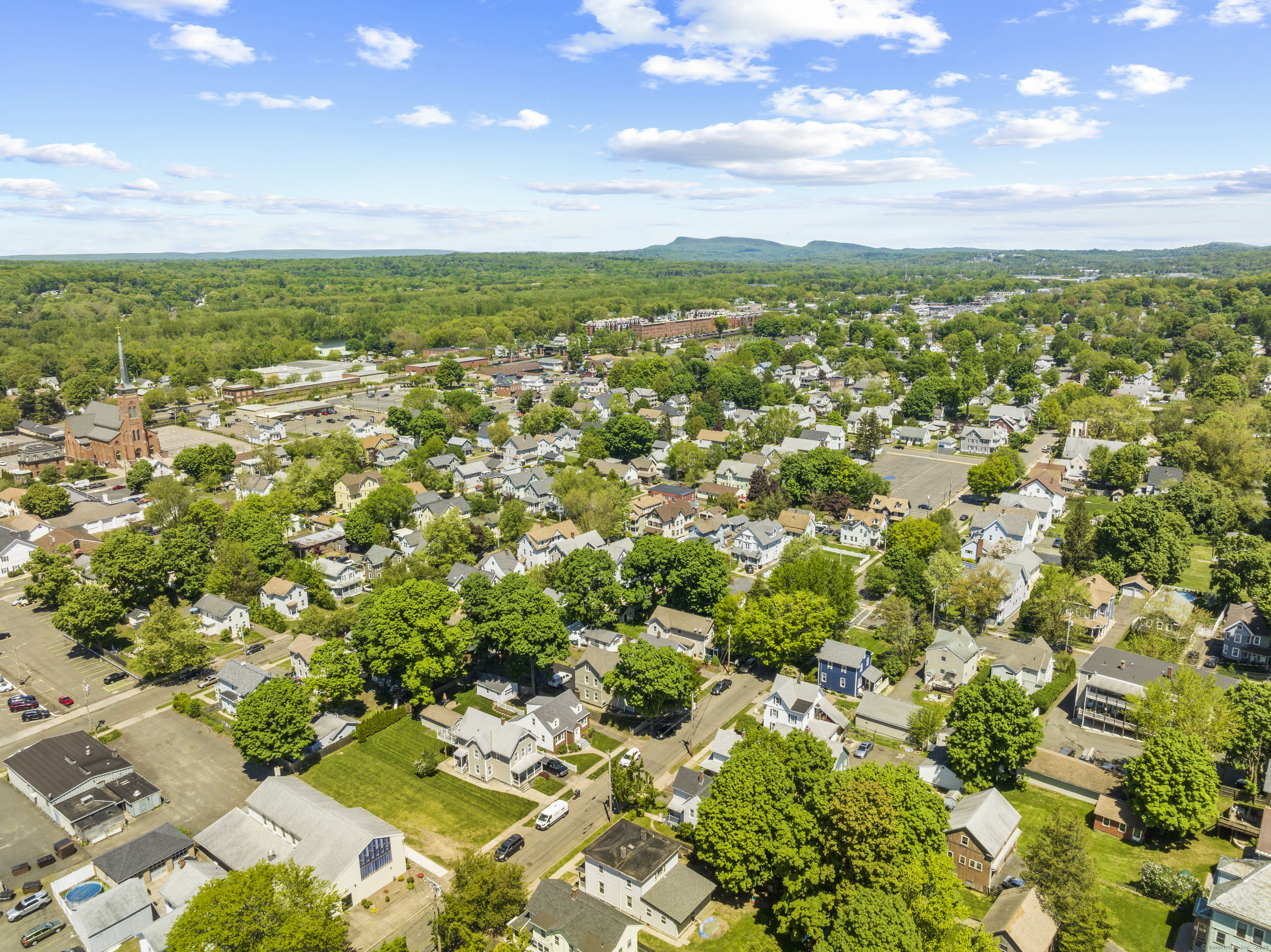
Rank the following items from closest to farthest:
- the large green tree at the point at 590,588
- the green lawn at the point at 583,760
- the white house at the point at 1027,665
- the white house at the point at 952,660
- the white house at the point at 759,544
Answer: the green lawn at the point at 583,760 < the white house at the point at 1027,665 < the white house at the point at 952,660 < the large green tree at the point at 590,588 < the white house at the point at 759,544

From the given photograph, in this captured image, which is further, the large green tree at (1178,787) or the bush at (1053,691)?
the bush at (1053,691)

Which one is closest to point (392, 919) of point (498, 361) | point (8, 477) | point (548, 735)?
point (548, 735)

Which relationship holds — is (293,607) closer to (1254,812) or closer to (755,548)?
Result: (755,548)

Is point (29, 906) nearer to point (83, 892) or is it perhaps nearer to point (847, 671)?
point (83, 892)

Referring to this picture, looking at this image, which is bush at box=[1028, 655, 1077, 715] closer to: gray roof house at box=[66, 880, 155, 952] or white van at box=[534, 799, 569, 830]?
white van at box=[534, 799, 569, 830]

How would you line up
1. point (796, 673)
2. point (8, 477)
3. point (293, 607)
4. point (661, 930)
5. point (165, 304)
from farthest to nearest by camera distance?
point (165, 304) < point (8, 477) < point (293, 607) < point (796, 673) < point (661, 930)

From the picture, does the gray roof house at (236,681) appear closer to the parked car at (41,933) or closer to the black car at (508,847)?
the parked car at (41,933)

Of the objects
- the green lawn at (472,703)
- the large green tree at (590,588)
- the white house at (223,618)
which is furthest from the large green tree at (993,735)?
the white house at (223,618)

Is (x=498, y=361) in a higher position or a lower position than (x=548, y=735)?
higher
